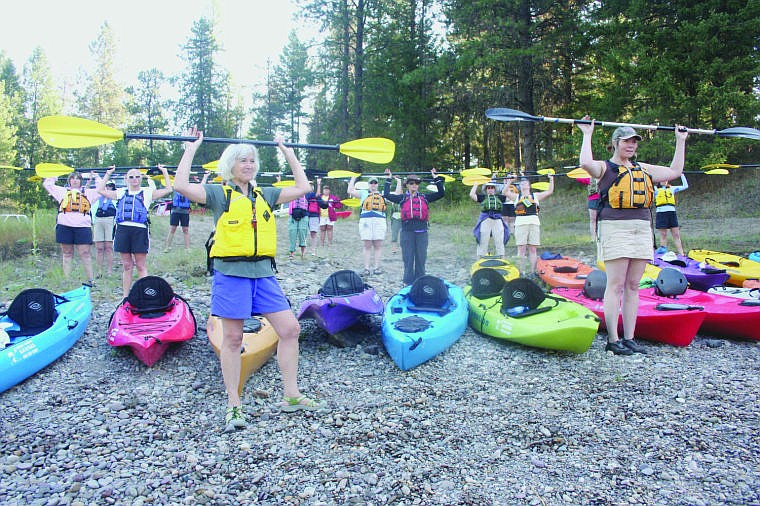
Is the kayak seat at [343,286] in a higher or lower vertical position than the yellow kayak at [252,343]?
higher

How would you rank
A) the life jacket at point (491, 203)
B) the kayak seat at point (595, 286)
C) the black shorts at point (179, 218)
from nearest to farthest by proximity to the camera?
the kayak seat at point (595, 286) → the life jacket at point (491, 203) → the black shorts at point (179, 218)

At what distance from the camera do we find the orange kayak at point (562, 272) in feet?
21.1

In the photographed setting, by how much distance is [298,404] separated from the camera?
338 cm

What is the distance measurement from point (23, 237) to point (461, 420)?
1066cm

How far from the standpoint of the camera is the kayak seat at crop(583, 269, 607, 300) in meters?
5.34

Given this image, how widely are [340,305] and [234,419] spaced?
5.46ft

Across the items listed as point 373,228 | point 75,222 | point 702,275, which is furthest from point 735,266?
point 75,222

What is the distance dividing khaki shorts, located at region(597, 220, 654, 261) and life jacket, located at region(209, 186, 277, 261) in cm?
262

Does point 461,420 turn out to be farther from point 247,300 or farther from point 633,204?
point 633,204

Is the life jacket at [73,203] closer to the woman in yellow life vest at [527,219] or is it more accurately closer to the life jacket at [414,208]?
the life jacket at [414,208]

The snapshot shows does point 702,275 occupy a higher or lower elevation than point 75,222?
lower

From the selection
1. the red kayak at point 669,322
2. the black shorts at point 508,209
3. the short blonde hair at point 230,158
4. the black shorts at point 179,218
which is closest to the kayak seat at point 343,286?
the short blonde hair at point 230,158

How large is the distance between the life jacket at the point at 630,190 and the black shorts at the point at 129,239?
15.5 feet

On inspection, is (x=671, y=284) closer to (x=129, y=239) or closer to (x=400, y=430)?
(x=400, y=430)
